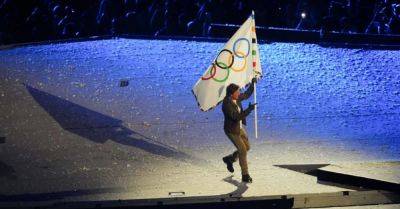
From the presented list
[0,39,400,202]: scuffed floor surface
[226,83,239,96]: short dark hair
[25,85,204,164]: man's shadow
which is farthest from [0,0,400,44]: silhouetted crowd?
[226,83,239,96]: short dark hair

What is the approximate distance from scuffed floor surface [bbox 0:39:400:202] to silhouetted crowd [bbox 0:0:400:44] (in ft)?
3.17

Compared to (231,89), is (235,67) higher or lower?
higher

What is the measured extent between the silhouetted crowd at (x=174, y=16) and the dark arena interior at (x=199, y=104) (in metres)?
0.04

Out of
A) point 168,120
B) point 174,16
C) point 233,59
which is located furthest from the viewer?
point 174,16

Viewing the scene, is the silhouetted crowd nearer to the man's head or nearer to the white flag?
the white flag

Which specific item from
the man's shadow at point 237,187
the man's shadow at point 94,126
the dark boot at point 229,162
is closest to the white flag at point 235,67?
the dark boot at point 229,162

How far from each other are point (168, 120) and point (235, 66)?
11.1 ft

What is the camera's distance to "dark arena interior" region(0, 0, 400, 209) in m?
8.28

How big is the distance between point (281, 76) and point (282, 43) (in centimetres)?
217

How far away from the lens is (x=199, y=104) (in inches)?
346

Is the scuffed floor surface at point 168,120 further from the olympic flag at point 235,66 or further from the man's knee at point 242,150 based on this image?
the olympic flag at point 235,66

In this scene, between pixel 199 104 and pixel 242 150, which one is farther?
pixel 199 104

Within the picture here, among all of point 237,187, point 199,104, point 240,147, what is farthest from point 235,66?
point 237,187

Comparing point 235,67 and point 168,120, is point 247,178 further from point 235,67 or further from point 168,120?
point 168,120
